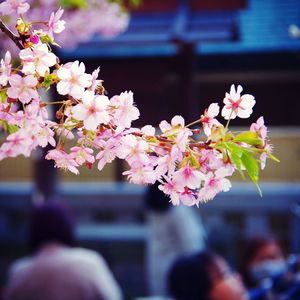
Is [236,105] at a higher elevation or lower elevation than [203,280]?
higher

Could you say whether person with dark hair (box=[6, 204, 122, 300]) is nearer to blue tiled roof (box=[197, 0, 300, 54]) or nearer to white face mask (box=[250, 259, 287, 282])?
white face mask (box=[250, 259, 287, 282])

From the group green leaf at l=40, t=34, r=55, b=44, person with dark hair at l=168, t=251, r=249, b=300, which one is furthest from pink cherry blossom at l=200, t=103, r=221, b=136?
person with dark hair at l=168, t=251, r=249, b=300

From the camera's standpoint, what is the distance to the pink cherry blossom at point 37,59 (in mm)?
1359

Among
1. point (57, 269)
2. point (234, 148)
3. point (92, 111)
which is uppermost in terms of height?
point (92, 111)

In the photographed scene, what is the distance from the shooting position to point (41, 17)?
14.1ft

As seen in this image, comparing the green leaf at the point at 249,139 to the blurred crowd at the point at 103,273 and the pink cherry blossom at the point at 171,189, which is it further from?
the blurred crowd at the point at 103,273

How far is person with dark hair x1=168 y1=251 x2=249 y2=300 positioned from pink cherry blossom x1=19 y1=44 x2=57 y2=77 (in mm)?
1884

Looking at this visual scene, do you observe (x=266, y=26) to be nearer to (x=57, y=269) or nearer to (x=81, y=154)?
(x=57, y=269)

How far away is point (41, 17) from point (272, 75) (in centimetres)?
274

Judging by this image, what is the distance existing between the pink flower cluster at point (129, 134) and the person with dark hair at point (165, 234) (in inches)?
133

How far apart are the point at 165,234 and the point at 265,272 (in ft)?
4.01

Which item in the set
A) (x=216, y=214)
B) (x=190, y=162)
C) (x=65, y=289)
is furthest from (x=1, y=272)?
(x=190, y=162)

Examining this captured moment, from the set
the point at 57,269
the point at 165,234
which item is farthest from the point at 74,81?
the point at 165,234

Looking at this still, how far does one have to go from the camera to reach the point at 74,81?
1326mm
